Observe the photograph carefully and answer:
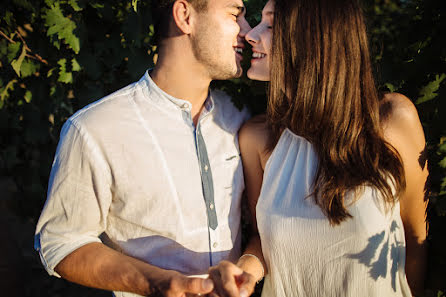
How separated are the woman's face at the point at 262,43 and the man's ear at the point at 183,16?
0.37m

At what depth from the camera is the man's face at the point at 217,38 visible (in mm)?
2158

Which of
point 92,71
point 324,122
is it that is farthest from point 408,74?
point 92,71

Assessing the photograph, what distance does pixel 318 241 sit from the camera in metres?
1.84

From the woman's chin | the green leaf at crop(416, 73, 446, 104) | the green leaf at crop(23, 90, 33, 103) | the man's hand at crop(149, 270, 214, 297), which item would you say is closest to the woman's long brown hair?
the woman's chin

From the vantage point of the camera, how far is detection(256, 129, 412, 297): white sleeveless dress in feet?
5.81

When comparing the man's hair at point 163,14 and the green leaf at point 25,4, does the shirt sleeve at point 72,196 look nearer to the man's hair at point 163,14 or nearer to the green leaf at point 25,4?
the man's hair at point 163,14

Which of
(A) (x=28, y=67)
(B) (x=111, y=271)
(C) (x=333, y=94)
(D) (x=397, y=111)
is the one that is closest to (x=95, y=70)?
(A) (x=28, y=67)

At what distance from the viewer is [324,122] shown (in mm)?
1962

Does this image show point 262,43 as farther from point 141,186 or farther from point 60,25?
point 60,25

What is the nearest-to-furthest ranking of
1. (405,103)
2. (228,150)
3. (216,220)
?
1. (405,103)
2. (216,220)
3. (228,150)

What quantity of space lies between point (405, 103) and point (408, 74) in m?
0.32

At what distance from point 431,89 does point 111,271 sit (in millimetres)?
1940

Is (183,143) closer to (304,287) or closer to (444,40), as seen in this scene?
(304,287)

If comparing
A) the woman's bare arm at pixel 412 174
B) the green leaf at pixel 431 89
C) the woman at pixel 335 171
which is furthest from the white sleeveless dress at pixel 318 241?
the green leaf at pixel 431 89
